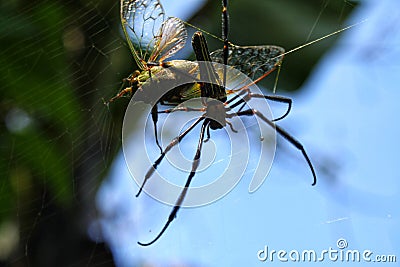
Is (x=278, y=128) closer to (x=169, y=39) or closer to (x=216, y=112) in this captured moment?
(x=216, y=112)

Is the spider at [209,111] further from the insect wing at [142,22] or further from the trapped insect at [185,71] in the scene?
the insect wing at [142,22]

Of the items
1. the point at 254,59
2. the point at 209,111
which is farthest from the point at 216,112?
the point at 254,59

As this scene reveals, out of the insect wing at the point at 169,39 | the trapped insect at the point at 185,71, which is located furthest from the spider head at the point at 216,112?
the insect wing at the point at 169,39

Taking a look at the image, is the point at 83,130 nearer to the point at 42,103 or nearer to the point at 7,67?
the point at 42,103

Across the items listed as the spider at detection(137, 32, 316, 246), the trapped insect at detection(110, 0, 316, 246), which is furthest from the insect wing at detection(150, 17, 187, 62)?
the spider at detection(137, 32, 316, 246)

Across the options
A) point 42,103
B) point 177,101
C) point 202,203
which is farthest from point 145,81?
point 42,103

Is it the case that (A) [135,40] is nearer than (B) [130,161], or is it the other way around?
(A) [135,40]

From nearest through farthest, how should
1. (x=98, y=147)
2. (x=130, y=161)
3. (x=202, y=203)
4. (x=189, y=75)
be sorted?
(x=189, y=75) → (x=202, y=203) → (x=130, y=161) → (x=98, y=147)
